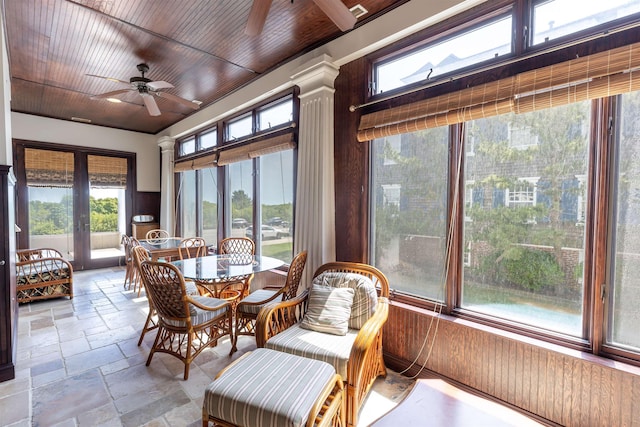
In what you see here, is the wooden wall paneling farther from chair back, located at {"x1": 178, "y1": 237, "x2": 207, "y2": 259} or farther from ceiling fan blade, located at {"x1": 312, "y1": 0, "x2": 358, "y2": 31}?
chair back, located at {"x1": 178, "y1": 237, "x2": 207, "y2": 259}

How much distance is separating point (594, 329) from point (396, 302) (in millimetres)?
1278

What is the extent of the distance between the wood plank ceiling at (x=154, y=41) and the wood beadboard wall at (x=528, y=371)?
8.81 feet

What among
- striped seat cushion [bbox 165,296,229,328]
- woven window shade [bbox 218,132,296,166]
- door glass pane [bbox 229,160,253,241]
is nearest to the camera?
striped seat cushion [bbox 165,296,229,328]

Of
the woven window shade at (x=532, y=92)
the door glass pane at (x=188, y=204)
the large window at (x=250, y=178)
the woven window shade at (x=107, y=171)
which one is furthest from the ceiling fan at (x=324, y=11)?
the woven window shade at (x=107, y=171)

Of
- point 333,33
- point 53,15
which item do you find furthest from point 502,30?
point 53,15

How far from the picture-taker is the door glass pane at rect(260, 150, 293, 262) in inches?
153

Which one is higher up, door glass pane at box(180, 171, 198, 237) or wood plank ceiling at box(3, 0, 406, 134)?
wood plank ceiling at box(3, 0, 406, 134)

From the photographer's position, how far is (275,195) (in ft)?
13.5

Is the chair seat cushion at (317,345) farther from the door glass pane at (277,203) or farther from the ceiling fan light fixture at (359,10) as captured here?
the ceiling fan light fixture at (359,10)

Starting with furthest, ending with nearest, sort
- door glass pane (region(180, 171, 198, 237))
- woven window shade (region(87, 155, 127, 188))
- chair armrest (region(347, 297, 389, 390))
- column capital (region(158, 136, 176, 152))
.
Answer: column capital (region(158, 136, 176, 152)) → woven window shade (region(87, 155, 127, 188)) → door glass pane (region(180, 171, 198, 237)) → chair armrest (region(347, 297, 389, 390))

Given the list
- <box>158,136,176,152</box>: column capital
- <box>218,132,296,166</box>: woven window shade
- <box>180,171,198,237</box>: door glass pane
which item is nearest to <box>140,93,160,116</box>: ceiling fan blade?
<box>218,132,296,166</box>: woven window shade

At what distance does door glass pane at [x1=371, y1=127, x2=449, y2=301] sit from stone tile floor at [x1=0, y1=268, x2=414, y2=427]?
86cm

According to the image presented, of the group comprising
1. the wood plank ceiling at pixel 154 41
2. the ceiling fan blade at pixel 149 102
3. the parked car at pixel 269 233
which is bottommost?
the parked car at pixel 269 233

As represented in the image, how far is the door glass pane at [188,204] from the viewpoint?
5.96m
